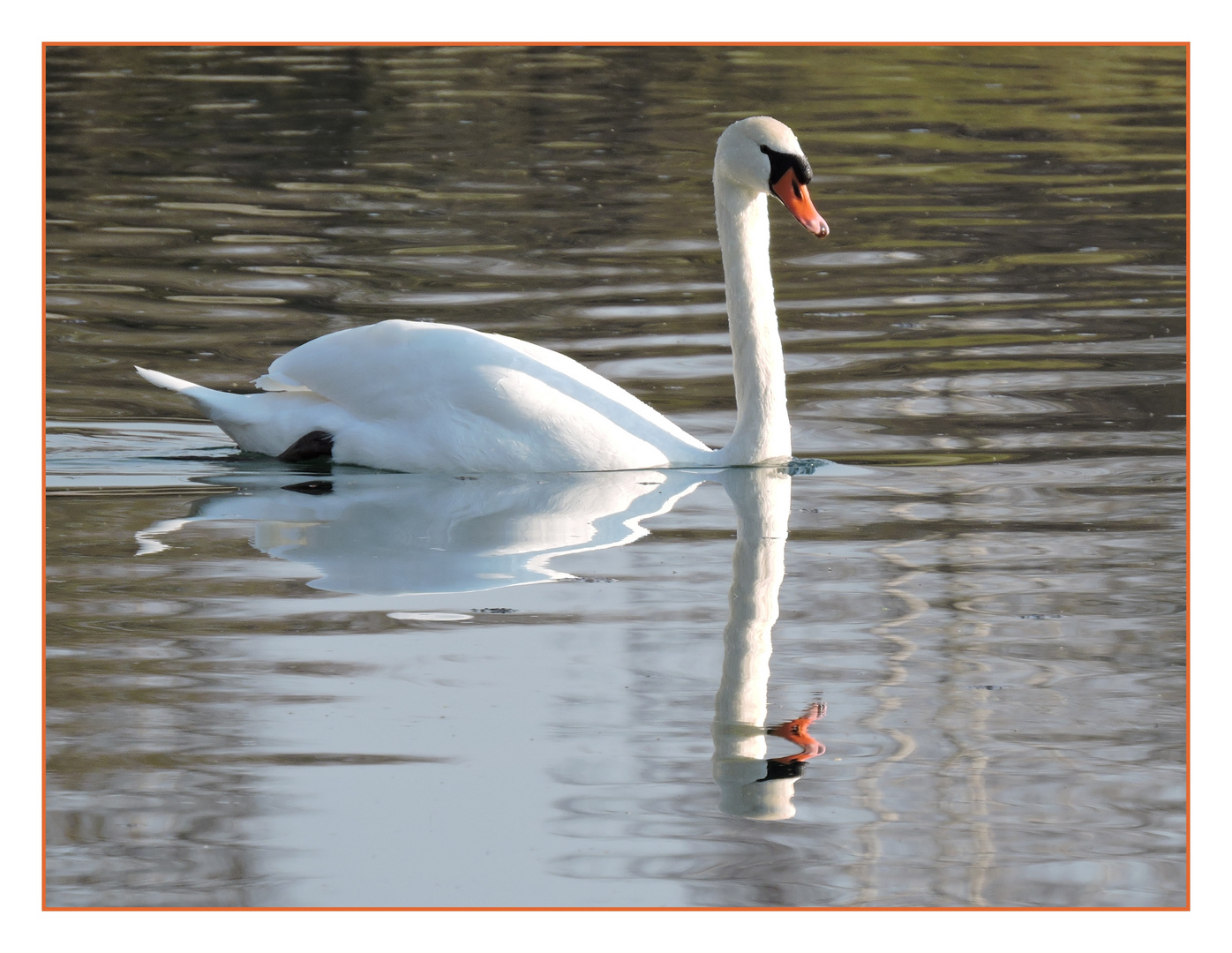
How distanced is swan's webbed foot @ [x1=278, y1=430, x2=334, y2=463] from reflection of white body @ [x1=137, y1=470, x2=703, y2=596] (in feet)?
0.59

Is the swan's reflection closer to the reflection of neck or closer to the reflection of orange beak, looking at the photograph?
the reflection of neck

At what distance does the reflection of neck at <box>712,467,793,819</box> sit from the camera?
4.85 m

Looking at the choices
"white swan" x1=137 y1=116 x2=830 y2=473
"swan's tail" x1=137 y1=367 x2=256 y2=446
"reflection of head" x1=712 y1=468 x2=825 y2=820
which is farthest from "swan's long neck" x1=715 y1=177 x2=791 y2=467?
"swan's tail" x1=137 y1=367 x2=256 y2=446

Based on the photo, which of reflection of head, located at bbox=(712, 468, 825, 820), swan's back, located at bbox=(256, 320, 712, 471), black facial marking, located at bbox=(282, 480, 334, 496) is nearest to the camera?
reflection of head, located at bbox=(712, 468, 825, 820)

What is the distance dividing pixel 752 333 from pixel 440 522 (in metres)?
1.74

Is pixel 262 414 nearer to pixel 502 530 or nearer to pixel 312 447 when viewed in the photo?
pixel 312 447

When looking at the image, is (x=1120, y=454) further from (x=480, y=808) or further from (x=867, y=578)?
(x=480, y=808)

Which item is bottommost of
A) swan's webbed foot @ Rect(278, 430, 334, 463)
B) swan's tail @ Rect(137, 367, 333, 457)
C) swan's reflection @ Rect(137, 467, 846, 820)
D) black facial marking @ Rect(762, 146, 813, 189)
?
swan's reflection @ Rect(137, 467, 846, 820)

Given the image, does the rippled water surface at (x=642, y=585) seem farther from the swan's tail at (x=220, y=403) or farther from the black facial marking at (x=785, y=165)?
the black facial marking at (x=785, y=165)

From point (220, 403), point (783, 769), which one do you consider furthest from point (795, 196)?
point (783, 769)

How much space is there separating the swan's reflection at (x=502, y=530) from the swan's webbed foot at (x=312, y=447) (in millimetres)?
176

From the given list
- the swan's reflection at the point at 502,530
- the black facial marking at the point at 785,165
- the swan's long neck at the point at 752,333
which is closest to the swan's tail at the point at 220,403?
the swan's reflection at the point at 502,530

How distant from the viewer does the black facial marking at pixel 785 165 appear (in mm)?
7949

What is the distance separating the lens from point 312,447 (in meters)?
8.28
